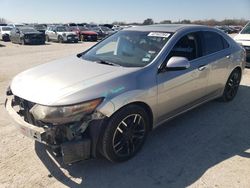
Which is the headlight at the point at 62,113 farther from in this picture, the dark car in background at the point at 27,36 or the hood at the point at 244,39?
the dark car in background at the point at 27,36

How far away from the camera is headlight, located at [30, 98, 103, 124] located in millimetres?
3156

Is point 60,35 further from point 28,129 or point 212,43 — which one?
point 28,129

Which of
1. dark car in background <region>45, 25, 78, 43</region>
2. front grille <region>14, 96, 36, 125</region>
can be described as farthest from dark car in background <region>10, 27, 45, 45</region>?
front grille <region>14, 96, 36, 125</region>

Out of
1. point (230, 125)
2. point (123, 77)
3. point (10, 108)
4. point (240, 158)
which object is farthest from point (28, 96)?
point (230, 125)

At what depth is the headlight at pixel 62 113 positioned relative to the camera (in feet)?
10.4

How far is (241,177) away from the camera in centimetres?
350

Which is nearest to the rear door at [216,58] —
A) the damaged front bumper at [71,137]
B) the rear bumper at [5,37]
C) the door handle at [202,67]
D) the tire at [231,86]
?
the door handle at [202,67]

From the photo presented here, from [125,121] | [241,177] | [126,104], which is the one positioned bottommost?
[241,177]

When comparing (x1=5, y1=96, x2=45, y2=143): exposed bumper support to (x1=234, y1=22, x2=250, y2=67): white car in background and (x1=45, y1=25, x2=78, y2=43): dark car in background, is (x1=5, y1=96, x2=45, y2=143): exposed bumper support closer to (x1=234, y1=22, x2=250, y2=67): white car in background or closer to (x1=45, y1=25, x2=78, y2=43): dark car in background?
(x1=234, y1=22, x2=250, y2=67): white car in background

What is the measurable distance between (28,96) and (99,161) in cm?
122

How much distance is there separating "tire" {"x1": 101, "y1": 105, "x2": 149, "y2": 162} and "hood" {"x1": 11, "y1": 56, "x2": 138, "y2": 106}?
1.33ft

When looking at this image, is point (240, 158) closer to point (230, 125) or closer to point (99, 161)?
point (230, 125)

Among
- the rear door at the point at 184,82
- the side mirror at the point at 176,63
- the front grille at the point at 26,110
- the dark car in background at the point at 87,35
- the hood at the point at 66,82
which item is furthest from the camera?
the dark car in background at the point at 87,35

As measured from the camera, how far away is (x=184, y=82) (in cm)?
440
